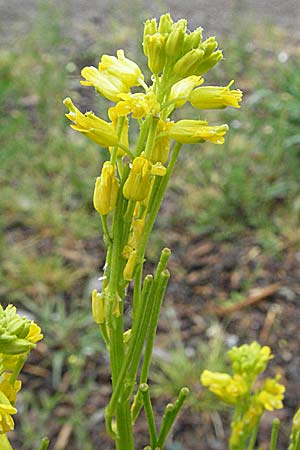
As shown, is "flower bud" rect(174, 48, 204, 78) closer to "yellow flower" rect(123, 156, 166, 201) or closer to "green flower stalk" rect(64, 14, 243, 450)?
"green flower stalk" rect(64, 14, 243, 450)

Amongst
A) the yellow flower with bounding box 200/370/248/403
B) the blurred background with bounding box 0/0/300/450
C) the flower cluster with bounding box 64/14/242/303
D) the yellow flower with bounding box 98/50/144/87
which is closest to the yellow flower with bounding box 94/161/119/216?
the flower cluster with bounding box 64/14/242/303

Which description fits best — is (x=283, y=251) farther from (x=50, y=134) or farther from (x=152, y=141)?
(x=152, y=141)

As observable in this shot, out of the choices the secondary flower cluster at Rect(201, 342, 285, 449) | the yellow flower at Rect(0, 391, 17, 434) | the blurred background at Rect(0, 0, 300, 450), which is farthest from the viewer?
the blurred background at Rect(0, 0, 300, 450)

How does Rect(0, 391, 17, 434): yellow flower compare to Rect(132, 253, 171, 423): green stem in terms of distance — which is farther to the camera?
Rect(132, 253, 171, 423): green stem

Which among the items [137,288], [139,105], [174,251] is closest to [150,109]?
→ [139,105]

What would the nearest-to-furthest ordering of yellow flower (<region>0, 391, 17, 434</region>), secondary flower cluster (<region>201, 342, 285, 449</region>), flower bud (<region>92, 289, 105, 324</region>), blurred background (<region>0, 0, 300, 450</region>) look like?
yellow flower (<region>0, 391, 17, 434</region>), flower bud (<region>92, 289, 105, 324</region>), secondary flower cluster (<region>201, 342, 285, 449</region>), blurred background (<region>0, 0, 300, 450</region>)

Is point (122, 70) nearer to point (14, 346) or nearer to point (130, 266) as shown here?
point (130, 266)
